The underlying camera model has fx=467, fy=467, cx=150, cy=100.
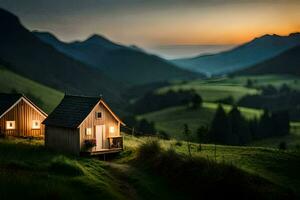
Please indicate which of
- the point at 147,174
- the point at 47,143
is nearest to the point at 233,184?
the point at 147,174

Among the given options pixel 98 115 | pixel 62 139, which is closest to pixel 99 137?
pixel 98 115

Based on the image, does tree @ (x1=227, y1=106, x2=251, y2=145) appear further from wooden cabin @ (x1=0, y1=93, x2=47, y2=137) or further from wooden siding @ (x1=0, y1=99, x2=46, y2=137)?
wooden siding @ (x1=0, y1=99, x2=46, y2=137)

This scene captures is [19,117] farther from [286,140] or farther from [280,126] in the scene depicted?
[280,126]

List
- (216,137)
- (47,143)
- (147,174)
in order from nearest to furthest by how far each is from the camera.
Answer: (147,174)
(47,143)
(216,137)

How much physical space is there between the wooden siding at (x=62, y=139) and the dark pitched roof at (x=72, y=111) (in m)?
0.64

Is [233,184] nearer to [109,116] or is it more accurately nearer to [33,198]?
[33,198]

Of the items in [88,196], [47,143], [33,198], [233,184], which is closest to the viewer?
[33,198]

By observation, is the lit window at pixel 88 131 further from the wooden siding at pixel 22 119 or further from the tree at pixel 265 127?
the tree at pixel 265 127

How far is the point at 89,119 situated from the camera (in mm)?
48094

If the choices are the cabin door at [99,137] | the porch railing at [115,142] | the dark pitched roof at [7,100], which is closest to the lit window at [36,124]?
the dark pitched roof at [7,100]

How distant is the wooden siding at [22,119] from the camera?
5826 cm

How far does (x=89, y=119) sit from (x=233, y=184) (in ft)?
58.8

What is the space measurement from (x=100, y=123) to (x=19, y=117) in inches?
598

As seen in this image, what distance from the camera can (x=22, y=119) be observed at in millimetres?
59719
